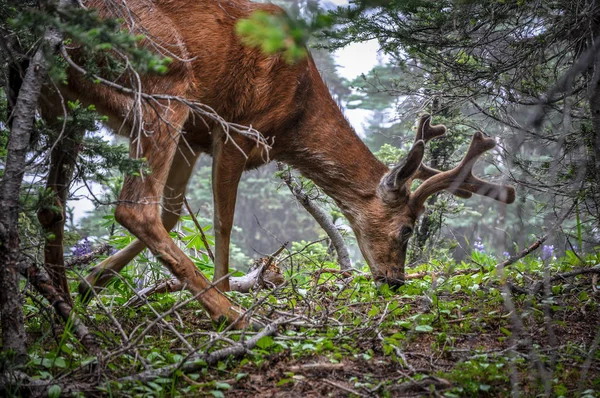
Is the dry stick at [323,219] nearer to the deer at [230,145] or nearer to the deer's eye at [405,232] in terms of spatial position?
the deer at [230,145]

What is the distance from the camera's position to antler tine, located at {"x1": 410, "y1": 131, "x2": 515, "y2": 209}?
526 centimetres

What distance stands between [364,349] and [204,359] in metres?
0.95

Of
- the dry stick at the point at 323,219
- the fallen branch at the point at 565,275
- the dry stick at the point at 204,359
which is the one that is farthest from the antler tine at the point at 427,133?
the dry stick at the point at 204,359

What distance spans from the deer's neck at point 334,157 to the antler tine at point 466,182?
44 centimetres

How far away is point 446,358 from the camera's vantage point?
3.39 m

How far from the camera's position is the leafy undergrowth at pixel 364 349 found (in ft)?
9.48

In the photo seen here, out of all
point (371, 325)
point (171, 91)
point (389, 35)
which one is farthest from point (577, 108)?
point (171, 91)

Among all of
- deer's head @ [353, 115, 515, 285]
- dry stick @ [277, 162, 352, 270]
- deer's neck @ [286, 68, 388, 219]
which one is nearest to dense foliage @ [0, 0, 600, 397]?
deer's head @ [353, 115, 515, 285]

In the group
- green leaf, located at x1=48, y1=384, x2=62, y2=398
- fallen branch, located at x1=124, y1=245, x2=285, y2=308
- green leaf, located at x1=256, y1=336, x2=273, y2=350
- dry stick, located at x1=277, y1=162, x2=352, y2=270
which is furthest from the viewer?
dry stick, located at x1=277, y1=162, x2=352, y2=270

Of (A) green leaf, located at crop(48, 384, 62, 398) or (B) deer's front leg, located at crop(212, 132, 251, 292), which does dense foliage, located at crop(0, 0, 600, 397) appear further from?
(B) deer's front leg, located at crop(212, 132, 251, 292)

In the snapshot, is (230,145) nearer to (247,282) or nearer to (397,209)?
(247,282)

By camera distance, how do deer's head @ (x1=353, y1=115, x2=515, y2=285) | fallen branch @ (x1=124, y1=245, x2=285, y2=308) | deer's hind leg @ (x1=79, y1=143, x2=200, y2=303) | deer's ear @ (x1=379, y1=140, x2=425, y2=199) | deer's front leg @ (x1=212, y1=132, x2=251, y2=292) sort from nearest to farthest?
deer's hind leg @ (x1=79, y1=143, x2=200, y2=303), fallen branch @ (x1=124, y1=245, x2=285, y2=308), deer's front leg @ (x1=212, y1=132, x2=251, y2=292), deer's ear @ (x1=379, y1=140, x2=425, y2=199), deer's head @ (x1=353, y1=115, x2=515, y2=285)

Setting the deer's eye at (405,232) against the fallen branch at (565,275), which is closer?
the fallen branch at (565,275)

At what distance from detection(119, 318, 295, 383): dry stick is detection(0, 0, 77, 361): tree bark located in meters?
0.59
